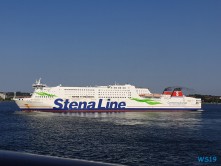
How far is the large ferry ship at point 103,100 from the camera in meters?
69.6

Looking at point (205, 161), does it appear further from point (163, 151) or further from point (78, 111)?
point (78, 111)

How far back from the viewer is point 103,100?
241 feet

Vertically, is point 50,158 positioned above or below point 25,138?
above

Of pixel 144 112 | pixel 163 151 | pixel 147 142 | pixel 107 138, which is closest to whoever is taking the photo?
pixel 163 151

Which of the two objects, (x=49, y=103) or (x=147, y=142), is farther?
(x=49, y=103)

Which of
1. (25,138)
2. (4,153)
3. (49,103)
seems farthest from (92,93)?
(4,153)

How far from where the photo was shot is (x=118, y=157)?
1909 centimetres

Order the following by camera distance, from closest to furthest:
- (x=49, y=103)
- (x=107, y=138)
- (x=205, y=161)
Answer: (x=205, y=161) < (x=107, y=138) < (x=49, y=103)

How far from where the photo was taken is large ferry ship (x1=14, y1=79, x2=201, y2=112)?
69625 millimetres

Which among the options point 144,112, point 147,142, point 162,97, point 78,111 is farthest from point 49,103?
point 147,142

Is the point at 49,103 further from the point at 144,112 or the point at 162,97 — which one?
the point at 162,97

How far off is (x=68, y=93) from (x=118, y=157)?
57834 millimetres

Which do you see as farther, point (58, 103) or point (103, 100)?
point (103, 100)

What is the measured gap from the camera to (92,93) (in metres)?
77.8
